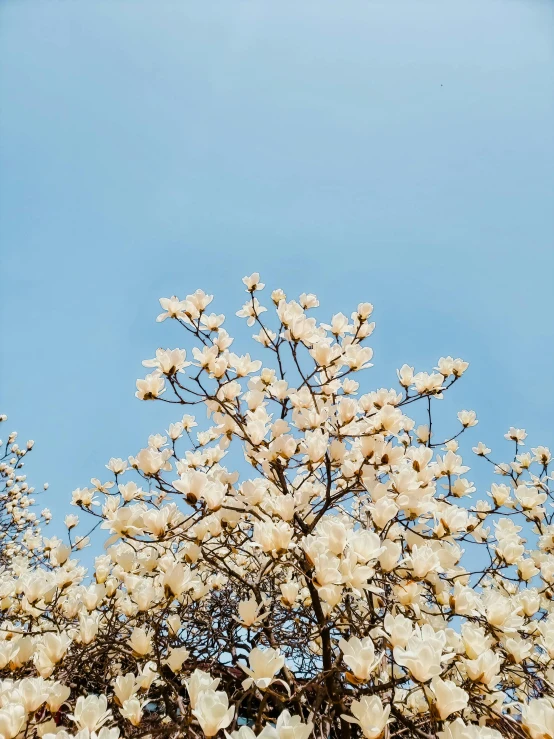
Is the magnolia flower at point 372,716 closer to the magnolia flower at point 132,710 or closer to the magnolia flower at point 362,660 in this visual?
the magnolia flower at point 362,660

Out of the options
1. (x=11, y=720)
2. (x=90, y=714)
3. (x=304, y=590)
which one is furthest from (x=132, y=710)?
(x=304, y=590)

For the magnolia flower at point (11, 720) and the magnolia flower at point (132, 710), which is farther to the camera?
the magnolia flower at point (132, 710)

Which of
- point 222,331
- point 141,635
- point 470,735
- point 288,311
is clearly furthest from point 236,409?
point 470,735

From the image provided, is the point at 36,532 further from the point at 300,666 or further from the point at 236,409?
the point at 236,409

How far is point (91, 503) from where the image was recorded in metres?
2.45

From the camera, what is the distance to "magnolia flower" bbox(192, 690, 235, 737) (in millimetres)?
985

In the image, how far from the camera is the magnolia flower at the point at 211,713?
0.98 meters

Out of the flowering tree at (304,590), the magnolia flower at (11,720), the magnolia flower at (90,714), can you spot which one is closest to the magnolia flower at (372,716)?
the flowering tree at (304,590)

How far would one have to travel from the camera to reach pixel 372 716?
1.00 meters

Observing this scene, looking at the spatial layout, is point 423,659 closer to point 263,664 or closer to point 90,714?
point 263,664

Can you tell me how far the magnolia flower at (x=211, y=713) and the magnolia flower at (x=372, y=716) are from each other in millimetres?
283

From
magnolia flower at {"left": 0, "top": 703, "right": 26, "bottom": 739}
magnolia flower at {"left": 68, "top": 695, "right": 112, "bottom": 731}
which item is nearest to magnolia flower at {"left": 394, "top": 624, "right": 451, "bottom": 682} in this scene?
magnolia flower at {"left": 68, "top": 695, "right": 112, "bottom": 731}

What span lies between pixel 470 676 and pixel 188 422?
1.70 m

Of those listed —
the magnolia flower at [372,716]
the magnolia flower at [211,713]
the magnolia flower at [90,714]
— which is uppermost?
the magnolia flower at [90,714]
